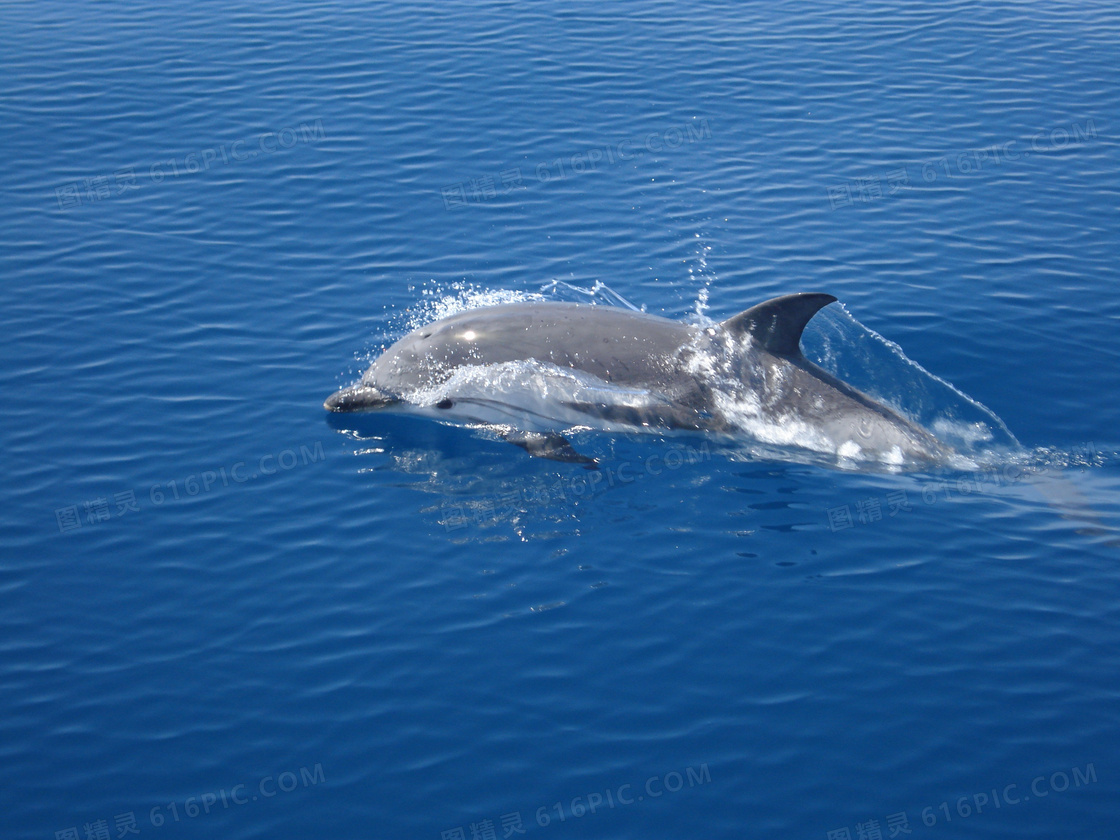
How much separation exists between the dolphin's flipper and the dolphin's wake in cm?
2

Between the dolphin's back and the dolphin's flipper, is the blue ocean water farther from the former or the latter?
the dolphin's back

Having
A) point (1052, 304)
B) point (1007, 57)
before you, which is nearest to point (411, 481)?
point (1052, 304)

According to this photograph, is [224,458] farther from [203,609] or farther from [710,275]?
[710,275]

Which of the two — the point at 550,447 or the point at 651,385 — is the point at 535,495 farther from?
the point at 651,385

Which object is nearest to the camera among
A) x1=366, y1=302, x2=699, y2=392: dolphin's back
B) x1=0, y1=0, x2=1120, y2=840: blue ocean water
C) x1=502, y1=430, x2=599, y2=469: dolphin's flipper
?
x1=0, y1=0, x2=1120, y2=840: blue ocean water

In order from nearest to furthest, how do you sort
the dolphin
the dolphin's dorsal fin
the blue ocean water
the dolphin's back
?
the blue ocean water < the dolphin's dorsal fin < the dolphin < the dolphin's back

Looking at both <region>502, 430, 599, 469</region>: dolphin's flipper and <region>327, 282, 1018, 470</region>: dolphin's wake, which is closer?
<region>502, 430, 599, 469</region>: dolphin's flipper

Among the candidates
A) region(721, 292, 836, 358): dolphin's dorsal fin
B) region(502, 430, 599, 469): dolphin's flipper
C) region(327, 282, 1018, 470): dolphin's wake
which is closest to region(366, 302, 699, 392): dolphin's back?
region(327, 282, 1018, 470): dolphin's wake

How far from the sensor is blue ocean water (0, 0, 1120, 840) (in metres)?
8.53

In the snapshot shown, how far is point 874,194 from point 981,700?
12.5 meters

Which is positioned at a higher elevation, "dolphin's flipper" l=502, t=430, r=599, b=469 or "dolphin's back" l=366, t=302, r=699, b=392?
"dolphin's back" l=366, t=302, r=699, b=392

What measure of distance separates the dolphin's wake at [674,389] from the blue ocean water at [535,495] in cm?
34

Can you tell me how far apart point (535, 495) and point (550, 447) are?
885mm

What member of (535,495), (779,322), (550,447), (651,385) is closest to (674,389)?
(651,385)
